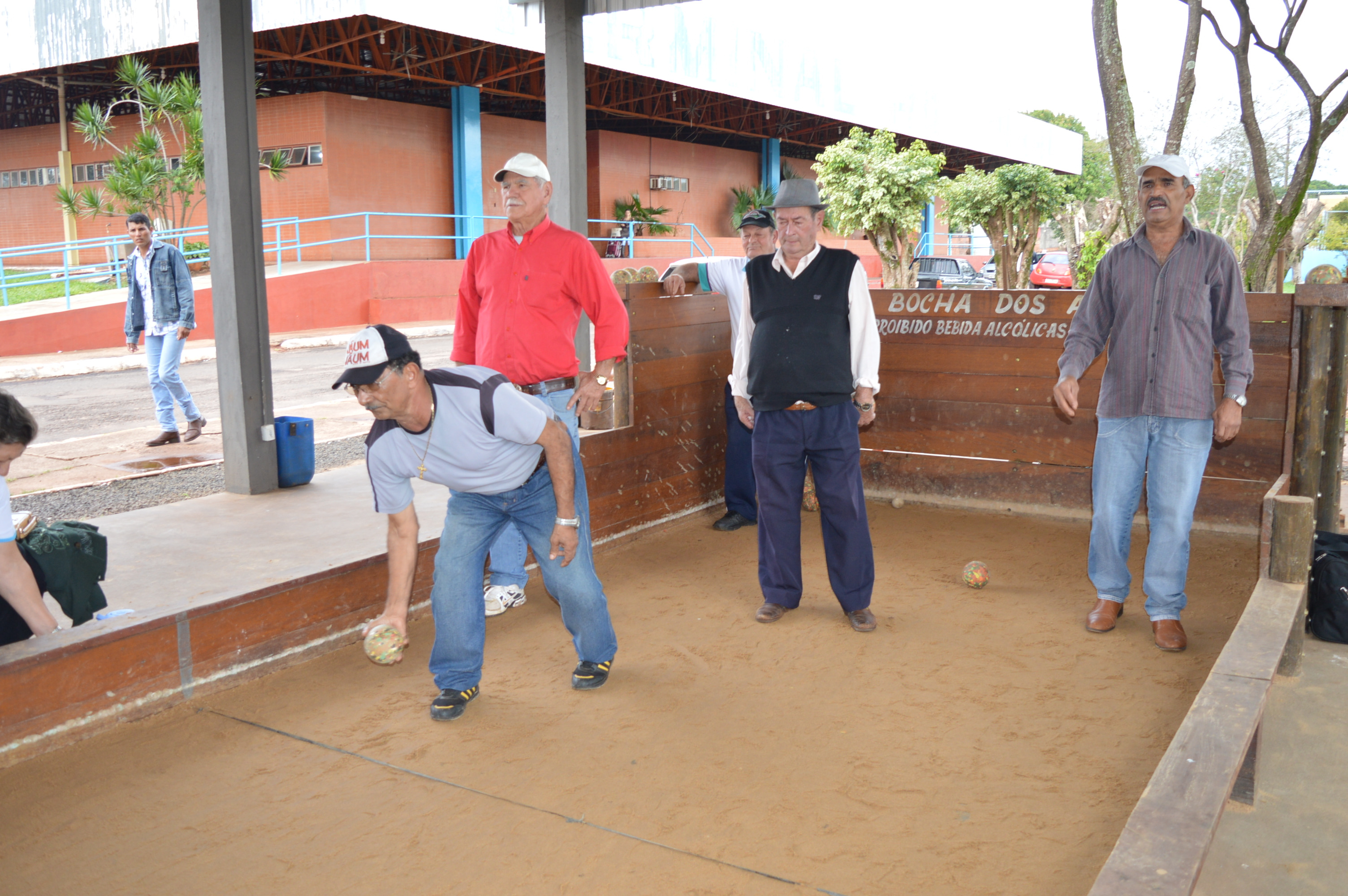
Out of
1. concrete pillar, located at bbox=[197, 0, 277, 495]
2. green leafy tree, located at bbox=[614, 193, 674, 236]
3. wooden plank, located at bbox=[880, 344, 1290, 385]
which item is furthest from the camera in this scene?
green leafy tree, located at bbox=[614, 193, 674, 236]

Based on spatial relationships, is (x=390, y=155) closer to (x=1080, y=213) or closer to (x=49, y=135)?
(x=49, y=135)

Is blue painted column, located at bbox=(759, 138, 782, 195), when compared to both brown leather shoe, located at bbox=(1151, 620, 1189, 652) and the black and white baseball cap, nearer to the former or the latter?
brown leather shoe, located at bbox=(1151, 620, 1189, 652)

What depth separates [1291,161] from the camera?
29656 millimetres

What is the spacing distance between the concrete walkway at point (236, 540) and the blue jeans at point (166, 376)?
3.17 metres

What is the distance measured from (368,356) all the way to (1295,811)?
10.6 feet

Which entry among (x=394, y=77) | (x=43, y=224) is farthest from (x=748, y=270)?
(x=43, y=224)

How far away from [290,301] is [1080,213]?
37314 millimetres

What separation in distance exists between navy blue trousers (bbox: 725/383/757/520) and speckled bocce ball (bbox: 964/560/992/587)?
1.63 meters

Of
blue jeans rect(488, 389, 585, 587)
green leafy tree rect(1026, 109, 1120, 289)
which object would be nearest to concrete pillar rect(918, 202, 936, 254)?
green leafy tree rect(1026, 109, 1120, 289)

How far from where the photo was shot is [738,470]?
23.4 ft

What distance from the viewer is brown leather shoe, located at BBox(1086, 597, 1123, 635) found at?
5.00 m

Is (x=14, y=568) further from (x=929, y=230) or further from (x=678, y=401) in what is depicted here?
(x=929, y=230)

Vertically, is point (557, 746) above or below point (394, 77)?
below

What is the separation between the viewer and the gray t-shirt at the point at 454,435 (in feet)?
11.9
